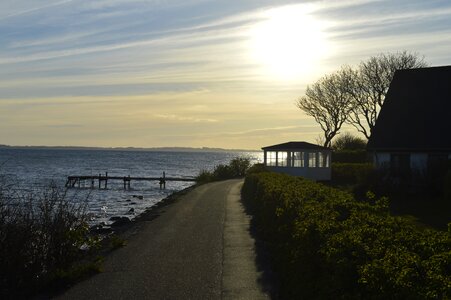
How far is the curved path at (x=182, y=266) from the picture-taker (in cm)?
1175

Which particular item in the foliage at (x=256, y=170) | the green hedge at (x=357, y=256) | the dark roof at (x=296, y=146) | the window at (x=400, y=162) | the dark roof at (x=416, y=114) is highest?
the dark roof at (x=416, y=114)

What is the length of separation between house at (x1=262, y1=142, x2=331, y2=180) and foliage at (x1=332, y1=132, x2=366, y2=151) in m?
20.1

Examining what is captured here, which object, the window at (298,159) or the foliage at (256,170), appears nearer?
the foliage at (256,170)

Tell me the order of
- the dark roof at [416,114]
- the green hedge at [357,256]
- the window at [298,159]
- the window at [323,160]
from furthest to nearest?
1. the window at [298,159]
2. the window at [323,160]
3. the dark roof at [416,114]
4. the green hedge at [357,256]

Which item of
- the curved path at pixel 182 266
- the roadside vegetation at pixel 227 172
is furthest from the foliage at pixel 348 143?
the curved path at pixel 182 266

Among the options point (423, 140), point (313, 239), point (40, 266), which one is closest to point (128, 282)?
point (40, 266)

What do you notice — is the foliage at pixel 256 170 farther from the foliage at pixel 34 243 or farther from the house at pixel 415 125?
the foliage at pixel 34 243

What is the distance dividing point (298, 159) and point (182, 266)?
34.9m

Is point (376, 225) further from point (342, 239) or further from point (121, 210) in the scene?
point (121, 210)

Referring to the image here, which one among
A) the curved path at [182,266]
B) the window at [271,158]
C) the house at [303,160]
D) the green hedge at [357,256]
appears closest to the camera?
the green hedge at [357,256]

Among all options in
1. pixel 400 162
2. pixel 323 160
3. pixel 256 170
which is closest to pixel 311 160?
pixel 323 160

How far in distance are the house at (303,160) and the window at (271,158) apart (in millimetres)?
286

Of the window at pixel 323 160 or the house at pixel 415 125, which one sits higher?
the house at pixel 415 125

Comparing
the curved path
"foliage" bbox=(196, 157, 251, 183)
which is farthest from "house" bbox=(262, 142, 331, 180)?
the curved path
